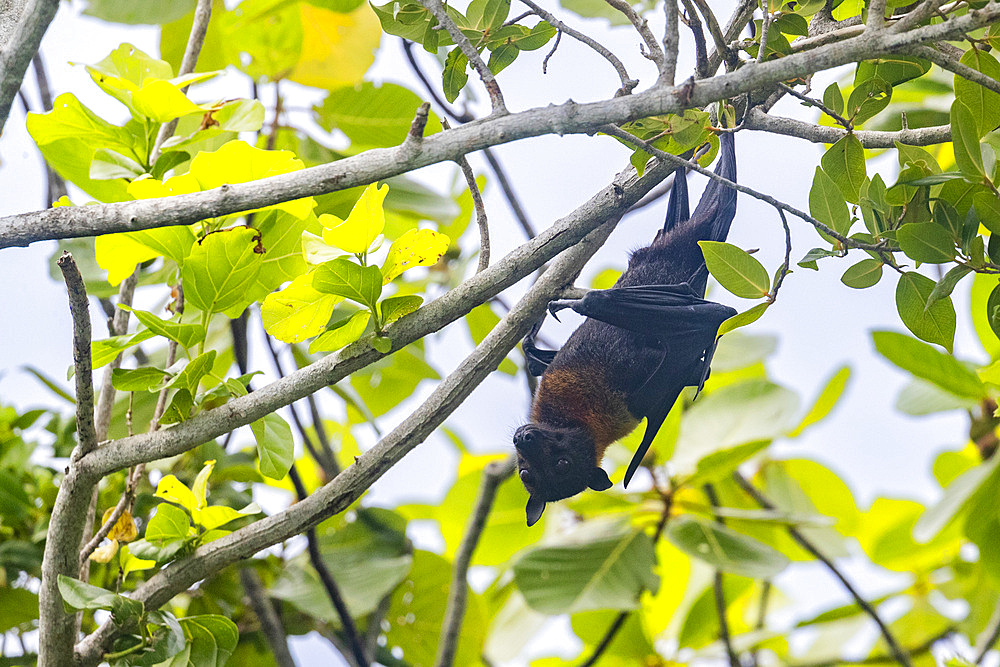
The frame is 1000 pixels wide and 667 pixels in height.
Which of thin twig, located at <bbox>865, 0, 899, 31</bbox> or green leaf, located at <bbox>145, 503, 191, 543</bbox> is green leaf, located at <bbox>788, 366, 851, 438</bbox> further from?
green leaf, located at <bbox>145, 503, 191, 543</bbox>

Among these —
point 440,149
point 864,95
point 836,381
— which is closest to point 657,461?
point 836,381

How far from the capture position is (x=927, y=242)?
3.01ft

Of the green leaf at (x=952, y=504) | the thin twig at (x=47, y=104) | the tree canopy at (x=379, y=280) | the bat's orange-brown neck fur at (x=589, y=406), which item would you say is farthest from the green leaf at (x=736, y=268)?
the thin twig at (x=47, y=104)

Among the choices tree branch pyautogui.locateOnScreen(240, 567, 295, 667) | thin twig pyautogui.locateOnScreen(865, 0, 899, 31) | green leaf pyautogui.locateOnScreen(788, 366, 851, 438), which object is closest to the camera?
thin twig pyautogui.locateOnScreen(865, 0, 899, 31)

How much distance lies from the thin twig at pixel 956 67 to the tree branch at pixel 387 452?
0.31 m

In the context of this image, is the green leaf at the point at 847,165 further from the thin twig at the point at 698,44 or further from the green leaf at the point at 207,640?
the green leaf at the point at 207,640

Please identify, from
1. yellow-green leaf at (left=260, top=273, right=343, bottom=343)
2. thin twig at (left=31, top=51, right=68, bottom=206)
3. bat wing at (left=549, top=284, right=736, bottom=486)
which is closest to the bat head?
bat wing at (left=549, top=284, right=736, bottom=486)

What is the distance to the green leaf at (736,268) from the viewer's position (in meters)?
0.97

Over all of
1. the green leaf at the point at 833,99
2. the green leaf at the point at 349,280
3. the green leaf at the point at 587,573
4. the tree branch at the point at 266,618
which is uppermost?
the green leaf at the point at 833,99

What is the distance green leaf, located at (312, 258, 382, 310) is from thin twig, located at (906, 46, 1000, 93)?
0.65 meters

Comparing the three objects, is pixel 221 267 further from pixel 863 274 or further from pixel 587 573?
pixel 587 573

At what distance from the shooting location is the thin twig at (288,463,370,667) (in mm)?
1509

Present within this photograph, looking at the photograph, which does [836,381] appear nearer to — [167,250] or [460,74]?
[460,74]

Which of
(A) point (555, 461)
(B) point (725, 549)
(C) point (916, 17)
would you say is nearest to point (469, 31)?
(C) point (916, 17)
